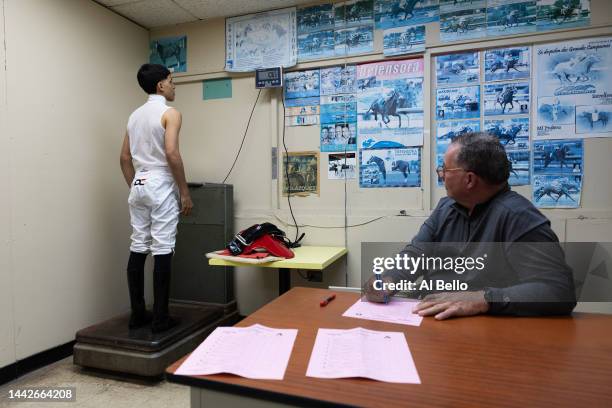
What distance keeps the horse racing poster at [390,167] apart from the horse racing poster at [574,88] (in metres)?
0.77

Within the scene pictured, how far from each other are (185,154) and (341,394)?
2.79 metres

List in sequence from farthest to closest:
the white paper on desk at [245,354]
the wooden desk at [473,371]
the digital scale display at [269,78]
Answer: the digital scale display at [269,78] → the white paper on desk at [245,354] → the wooden desk at [473,371]

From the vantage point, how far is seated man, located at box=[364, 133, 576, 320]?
3.52 feet

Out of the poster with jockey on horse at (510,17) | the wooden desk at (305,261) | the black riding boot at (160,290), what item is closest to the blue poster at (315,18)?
the poster with jockey on horse at (510,17)

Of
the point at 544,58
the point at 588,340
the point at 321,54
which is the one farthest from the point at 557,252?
the point at 321,54

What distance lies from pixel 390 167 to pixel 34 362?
2.52 m

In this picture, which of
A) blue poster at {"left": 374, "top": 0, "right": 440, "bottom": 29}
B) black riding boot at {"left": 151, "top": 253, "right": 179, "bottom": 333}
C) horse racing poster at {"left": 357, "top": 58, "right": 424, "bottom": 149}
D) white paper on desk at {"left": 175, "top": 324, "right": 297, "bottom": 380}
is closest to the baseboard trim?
black riding boot at {"left": 151, "top": 253, "right": 179, "bottom": 333}

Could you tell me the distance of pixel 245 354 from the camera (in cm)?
82

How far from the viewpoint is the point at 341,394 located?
2.18ft

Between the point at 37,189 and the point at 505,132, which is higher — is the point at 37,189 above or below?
below

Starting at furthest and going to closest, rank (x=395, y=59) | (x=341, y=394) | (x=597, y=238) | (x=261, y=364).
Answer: (x=395, y=59) < (x=597, y=238) < (x=261, y=364) < (x=341, y=394)

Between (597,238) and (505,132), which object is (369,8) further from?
(597,238)

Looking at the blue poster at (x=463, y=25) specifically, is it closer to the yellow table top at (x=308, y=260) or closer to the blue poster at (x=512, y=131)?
the blue poster at (x=512, y=131)

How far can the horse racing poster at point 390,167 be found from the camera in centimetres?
257
